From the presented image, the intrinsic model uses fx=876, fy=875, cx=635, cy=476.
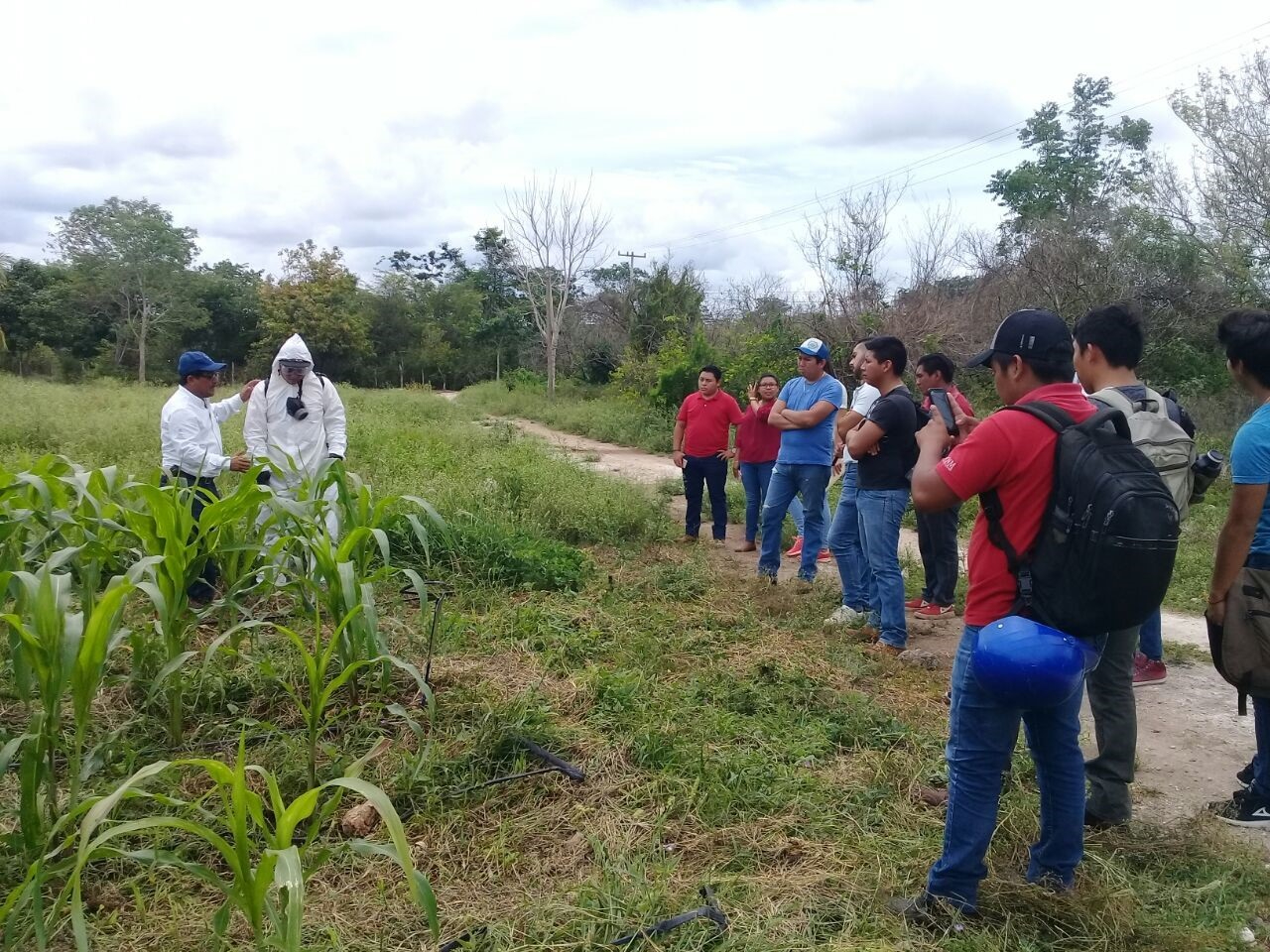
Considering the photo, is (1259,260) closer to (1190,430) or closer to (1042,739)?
(1190,430)

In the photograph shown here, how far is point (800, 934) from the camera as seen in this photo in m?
2.31

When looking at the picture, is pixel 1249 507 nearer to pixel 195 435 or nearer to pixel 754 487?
pixel 754 487

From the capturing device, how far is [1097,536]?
2.15 metres

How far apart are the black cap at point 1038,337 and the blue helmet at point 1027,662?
2.41ft

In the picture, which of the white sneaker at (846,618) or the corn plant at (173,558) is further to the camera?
the white sneaker at (846,618)

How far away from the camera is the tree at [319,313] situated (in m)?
32.6

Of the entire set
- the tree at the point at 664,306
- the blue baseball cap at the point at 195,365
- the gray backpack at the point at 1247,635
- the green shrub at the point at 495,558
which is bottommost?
the green shrub at the point at 495,558

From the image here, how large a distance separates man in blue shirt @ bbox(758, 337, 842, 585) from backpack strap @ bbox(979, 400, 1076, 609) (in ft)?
10.9

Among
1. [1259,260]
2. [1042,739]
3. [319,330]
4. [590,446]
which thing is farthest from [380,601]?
[319,330]

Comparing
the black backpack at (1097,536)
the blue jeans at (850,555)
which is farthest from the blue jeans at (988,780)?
the blue jeans at (850,555)

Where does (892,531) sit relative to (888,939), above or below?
above

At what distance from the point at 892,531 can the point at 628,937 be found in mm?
3045

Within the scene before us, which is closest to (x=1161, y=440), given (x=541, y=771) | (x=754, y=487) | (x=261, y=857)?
(x=541, y=771)

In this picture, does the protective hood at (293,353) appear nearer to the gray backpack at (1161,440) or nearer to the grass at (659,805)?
the grass at (659,805)
